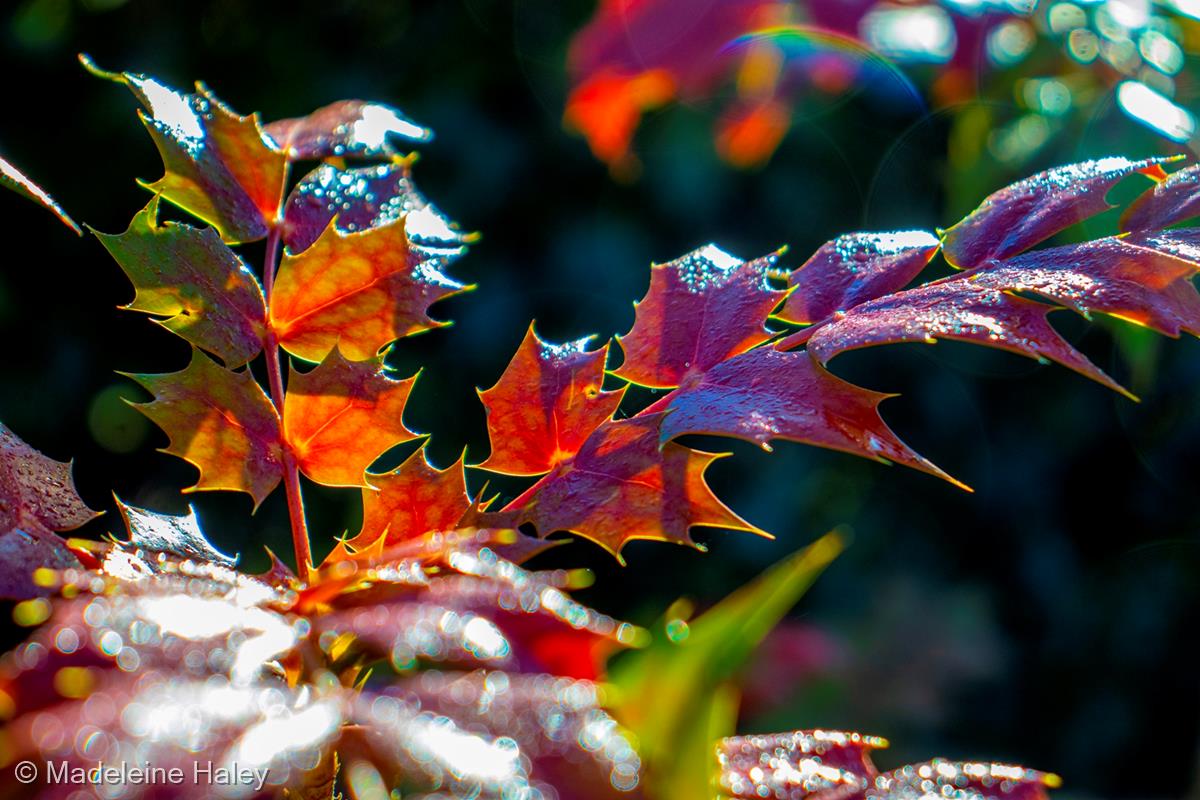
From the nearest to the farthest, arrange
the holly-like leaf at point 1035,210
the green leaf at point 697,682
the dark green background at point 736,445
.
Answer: the green leaf at point 697,682 → the holly-like leaf at point 1035,210 → the dark green background at point 736,445

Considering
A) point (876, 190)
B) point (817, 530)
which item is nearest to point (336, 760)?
point (817, 530)

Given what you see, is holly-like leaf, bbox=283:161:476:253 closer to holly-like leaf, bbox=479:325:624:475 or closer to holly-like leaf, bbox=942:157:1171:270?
holly-like leaf, bbox=479:325:624:475

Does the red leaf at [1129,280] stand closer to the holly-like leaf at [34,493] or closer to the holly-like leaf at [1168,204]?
the holly-like leaf at [1168,204]

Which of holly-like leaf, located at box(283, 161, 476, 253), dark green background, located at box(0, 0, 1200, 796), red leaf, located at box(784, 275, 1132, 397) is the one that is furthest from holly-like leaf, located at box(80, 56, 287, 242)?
dark green background, located at box(0, 0, 1200, 796)

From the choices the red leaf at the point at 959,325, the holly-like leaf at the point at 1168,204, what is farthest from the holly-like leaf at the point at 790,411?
the holly-like leaf at the point at 1168,204

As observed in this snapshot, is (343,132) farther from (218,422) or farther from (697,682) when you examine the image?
(697,682)

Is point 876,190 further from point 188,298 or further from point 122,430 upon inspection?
point 188,298

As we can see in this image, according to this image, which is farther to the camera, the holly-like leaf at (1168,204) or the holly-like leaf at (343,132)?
the holly-like leaf at (343,132)
